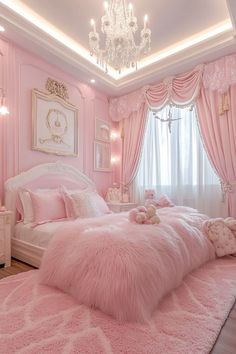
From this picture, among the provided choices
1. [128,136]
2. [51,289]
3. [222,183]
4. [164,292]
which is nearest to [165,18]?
[128,136]

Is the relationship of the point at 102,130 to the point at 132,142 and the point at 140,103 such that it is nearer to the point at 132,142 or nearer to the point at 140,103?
the point at 132,142

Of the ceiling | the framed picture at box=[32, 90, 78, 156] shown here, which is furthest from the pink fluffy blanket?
the ceiling

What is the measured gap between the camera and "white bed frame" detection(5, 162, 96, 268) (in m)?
2.59

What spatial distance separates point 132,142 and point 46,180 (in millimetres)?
1970

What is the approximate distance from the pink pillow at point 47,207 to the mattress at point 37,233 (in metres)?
0.11

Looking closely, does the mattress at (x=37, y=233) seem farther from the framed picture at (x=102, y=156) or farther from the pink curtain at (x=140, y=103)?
the pink curtain at (x=140, y=103)

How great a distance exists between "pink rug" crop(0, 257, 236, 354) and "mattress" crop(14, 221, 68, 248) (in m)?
0.54

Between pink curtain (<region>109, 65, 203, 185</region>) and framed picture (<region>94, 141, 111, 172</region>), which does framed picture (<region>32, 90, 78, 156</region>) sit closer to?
framed picture (<region>94, 141, 111, 172</region>)

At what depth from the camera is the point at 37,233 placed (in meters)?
2.54

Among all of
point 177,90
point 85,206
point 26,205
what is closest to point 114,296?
point 85,206

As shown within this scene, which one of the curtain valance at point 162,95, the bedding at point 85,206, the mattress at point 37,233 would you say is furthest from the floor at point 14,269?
the curtain valance at point 162,95

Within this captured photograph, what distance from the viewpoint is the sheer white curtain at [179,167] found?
362cm

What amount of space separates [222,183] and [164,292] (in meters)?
2.26

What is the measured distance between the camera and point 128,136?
15.1ft
